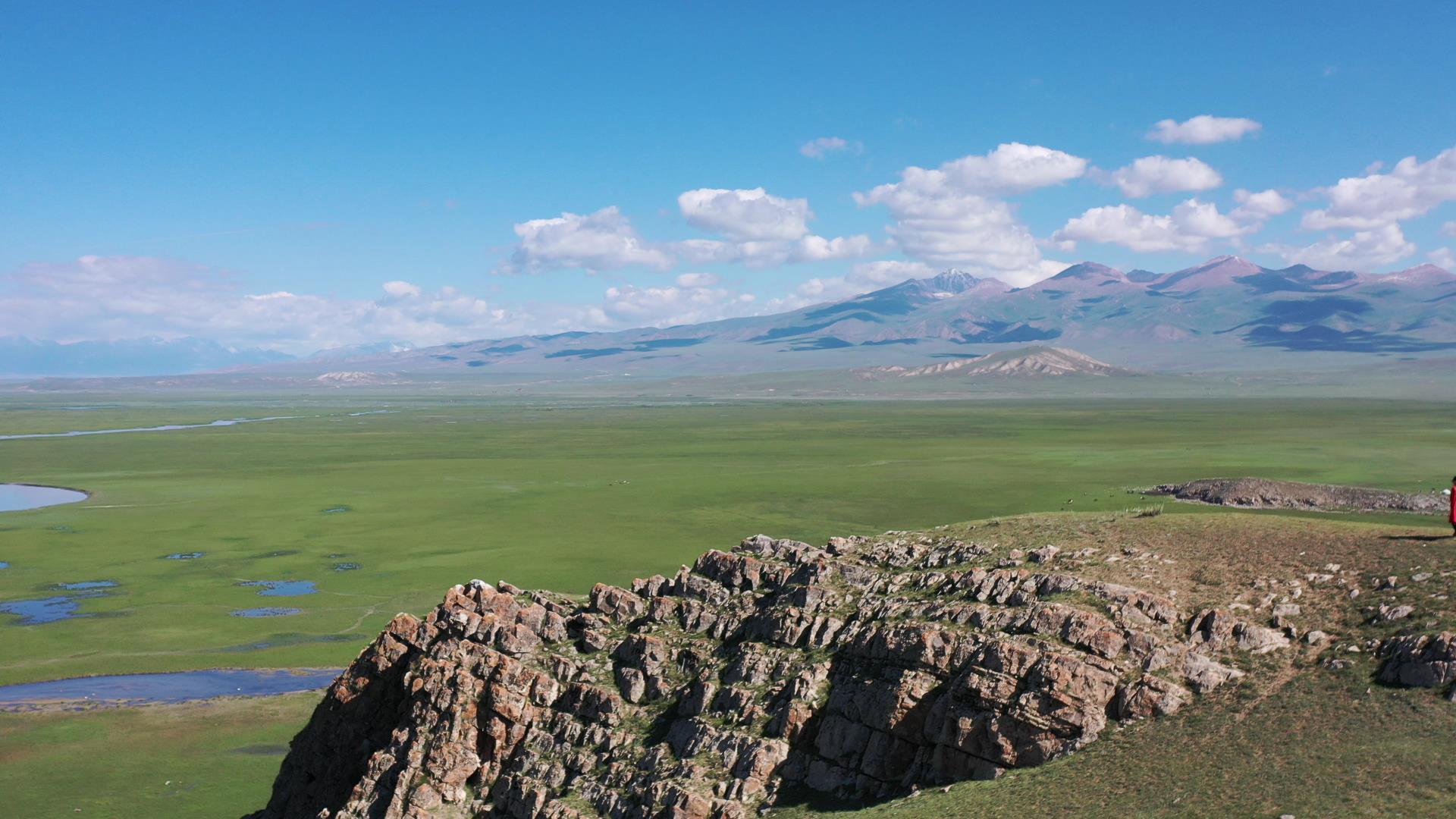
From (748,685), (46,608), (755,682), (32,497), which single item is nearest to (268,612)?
(46,608)

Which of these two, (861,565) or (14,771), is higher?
(861,565)

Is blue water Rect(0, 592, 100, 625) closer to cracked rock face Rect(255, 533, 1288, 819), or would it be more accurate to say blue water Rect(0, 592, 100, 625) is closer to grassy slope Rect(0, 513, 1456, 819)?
grassy slope Rect(0, 513, 1456, 819)

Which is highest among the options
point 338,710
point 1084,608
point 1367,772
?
point 1084,608

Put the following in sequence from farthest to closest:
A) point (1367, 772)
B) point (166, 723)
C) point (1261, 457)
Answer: point (1261, 457)
point (166, 723)
point (1367, 772)

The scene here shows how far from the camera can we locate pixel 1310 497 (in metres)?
82.1

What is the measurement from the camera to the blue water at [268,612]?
228 feet

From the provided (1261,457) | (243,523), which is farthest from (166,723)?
(1261,457)

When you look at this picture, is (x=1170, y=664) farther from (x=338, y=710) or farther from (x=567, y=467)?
(x=567, y=467)

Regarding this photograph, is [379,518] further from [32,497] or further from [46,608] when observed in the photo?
[32,497]

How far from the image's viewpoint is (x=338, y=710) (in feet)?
125

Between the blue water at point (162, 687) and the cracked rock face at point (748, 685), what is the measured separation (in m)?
18.3

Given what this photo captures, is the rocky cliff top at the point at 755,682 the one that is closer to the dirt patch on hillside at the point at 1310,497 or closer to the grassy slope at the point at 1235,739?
the grassy slope at the point at 1235,739

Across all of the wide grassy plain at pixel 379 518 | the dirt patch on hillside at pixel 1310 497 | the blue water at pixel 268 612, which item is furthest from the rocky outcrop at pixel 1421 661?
the blue water at pixel 268 612

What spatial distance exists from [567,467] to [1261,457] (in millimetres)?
87632
